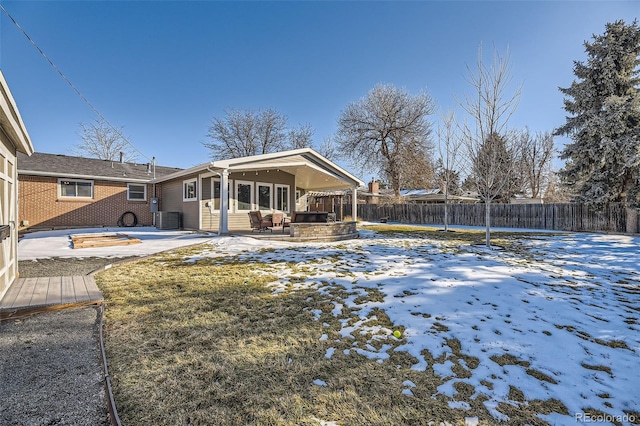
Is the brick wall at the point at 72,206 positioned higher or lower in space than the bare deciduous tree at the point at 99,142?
lower

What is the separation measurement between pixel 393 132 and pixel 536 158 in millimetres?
15442

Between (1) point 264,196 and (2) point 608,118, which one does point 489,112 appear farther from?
(1) point 264,196

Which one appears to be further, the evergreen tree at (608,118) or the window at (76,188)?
the window at (76,188)

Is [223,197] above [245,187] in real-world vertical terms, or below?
below

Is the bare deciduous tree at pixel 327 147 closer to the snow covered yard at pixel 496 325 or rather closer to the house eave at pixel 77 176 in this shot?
the house eave at pixel 77 176

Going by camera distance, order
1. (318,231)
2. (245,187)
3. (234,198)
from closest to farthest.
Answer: (318,231) < (234,198) < (245,187)

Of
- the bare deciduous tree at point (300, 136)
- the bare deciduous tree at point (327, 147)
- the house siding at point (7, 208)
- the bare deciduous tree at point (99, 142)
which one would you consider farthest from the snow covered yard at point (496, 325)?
the bare deciduous tree at point (327, 147)

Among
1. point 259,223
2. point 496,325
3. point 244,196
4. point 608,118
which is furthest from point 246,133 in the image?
Answer: point 496,325

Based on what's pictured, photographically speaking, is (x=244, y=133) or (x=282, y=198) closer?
(x=282, y=198)

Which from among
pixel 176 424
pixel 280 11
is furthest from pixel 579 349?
pixel 280 11

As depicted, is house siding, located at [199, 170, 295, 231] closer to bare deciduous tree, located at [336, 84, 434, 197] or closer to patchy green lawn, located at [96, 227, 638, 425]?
patchy green lawn, located at [96, 227, 638, 425]

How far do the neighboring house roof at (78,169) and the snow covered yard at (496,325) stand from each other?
1291 cm

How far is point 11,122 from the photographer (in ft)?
11.5

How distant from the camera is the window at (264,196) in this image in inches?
556
